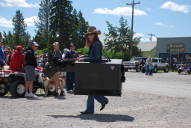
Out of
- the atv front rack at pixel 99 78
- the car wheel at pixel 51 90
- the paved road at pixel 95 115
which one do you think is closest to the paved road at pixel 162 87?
the car wheel at pixel 51 90

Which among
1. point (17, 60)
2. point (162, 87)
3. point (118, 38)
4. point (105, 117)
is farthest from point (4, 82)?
point (118, 38)

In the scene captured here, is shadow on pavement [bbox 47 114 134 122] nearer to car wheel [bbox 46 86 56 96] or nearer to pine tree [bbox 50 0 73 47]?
car wheel [bbox 46 86 56 96]

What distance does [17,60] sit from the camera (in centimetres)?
1336

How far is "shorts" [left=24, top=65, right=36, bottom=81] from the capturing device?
12.8 metres

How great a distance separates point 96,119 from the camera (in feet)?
27.8

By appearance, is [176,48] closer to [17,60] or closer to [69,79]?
[69,79]

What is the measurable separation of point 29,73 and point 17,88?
709 mm

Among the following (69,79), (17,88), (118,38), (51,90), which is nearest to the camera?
(17,88)

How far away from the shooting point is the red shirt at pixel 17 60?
43.7 ft

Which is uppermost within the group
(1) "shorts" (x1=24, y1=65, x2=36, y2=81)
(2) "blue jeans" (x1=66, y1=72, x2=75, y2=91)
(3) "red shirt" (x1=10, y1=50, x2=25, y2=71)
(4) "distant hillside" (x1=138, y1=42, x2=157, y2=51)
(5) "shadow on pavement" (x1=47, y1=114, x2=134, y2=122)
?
(4) "distant hillside" (x1=138, y1=42, x2=157, y2=51)

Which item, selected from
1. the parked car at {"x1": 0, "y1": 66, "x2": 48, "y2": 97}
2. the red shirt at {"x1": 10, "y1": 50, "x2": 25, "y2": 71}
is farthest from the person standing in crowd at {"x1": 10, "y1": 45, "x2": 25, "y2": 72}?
the parked car at {"x1": 0, "y1": 66, "x2": 48, "y2": 97}

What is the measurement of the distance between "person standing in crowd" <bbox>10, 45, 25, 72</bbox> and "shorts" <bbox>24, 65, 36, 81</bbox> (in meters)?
0.51

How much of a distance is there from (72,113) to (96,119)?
3.57ft

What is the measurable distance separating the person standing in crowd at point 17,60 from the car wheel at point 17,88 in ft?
1.71
